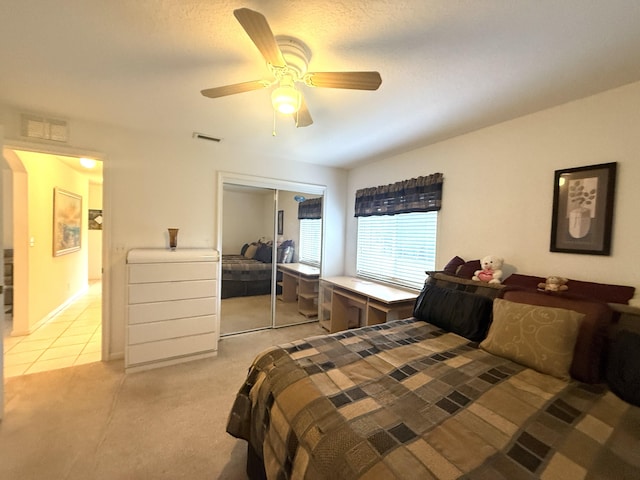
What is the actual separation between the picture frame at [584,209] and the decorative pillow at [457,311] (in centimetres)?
72

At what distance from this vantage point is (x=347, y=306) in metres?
3.65

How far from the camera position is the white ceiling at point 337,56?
4.00ft

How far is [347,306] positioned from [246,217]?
1.84 m

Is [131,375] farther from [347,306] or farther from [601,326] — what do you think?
[601,326]

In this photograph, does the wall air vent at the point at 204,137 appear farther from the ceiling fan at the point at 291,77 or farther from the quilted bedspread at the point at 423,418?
the quilted bedspread at the point at 423,418

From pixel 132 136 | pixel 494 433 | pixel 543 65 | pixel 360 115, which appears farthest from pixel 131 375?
pixel 543 65

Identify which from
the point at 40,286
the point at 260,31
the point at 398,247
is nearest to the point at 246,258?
the point at 398,247

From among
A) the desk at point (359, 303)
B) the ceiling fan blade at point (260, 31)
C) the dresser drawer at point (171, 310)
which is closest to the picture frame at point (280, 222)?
the desk at point (359, 303)

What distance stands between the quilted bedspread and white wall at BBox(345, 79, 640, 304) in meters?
0.97

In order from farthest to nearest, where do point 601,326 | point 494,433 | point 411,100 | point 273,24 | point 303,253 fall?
point 303,253
point 411,100
point 601,326
point 273,24
point 494,433

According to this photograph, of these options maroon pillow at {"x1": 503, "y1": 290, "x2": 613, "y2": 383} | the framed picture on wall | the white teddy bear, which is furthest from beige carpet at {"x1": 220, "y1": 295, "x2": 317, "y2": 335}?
the framed picture on wall

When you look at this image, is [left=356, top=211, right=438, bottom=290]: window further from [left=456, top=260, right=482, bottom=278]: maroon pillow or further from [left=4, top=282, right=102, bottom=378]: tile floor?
[left=4, top=282, right=102, bottom=378]: tile floor

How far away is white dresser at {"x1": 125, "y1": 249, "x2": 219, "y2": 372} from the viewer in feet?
8.27

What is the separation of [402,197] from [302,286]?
2.04m
